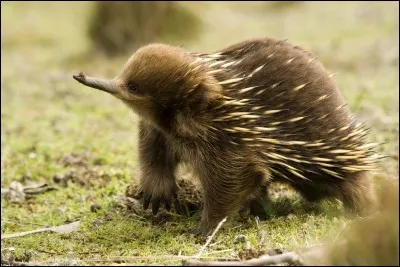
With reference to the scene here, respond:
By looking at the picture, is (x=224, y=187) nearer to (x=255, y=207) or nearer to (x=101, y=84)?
(x=255, y=207)

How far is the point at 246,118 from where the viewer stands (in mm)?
4719

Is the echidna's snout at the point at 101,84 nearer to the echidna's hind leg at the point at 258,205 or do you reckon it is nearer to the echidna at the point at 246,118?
the echidna at the point at 246,118

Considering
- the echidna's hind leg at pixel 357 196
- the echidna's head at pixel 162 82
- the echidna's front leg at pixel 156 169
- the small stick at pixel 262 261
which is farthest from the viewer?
the echidna's front leg at pixel 156 169

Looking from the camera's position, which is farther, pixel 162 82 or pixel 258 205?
pixel 258 205

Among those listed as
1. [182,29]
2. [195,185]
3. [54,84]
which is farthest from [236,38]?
[195,185]

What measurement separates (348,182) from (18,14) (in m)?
17.8

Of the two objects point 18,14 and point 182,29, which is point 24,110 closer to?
point 182,29

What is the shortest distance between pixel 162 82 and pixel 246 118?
628 millimetres

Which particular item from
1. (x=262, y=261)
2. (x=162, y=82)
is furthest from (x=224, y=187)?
(x=262, y=261)

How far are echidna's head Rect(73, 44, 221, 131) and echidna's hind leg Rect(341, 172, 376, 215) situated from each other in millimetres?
1290

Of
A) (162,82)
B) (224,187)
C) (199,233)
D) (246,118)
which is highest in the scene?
(162,82)

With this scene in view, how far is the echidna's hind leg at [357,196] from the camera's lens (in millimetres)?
5133

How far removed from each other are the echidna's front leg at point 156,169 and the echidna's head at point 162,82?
567 mm

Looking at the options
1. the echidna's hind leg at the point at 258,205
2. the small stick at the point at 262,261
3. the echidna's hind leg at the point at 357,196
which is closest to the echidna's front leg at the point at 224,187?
the echidna's hind leg at the point at 258,205
